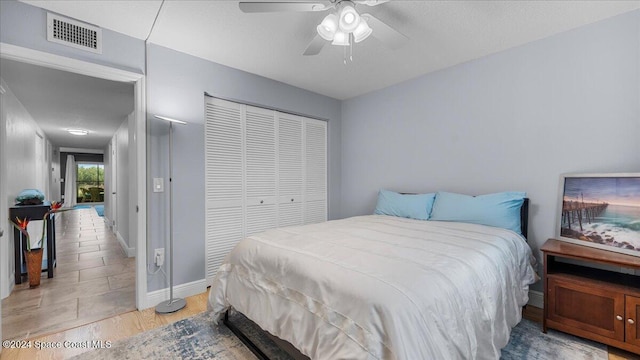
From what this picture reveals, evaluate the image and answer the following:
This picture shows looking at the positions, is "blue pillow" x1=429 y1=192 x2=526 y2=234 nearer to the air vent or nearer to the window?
the air vent

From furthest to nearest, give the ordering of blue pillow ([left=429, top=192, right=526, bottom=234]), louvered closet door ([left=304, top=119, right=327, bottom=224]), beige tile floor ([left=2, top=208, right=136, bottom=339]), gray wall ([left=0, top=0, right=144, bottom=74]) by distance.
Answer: louvered closet door ([left=304, top=119, right=327, bottom=224])
blue pillow ([left=429, top=192, right=526, bottom=234])
beige tile floor ([left=2, top=208, right=136, bottom=339])
gray wall ([left=0, top=0, right=144, bottom=74])

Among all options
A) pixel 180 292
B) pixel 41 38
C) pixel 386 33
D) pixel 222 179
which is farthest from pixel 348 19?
pixel 180 292

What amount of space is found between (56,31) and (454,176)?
3.80 meters

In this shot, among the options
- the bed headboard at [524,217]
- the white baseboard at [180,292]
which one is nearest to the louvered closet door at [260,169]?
the white baseboard at [180,292]

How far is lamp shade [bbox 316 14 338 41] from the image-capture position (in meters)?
1.76

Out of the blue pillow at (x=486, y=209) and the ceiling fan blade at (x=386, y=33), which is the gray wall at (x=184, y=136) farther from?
the blue pillow at (x=486, y=209)

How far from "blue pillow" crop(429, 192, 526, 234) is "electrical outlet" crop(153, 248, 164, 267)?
2715 mm

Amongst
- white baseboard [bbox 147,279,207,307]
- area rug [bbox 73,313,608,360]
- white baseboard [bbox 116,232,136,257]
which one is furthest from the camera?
white baseboard [bbox 116,232,136,257]

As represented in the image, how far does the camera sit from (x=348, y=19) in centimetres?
172

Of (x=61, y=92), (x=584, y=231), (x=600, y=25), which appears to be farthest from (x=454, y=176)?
(x=61, y=92)

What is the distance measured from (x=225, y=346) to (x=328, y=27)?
229cm

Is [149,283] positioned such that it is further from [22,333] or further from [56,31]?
[56,31]

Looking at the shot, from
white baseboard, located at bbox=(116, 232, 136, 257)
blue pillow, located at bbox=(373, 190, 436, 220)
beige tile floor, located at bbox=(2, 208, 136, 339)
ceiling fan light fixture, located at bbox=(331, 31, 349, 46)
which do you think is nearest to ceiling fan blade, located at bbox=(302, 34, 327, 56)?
ceiling fan light fixture, located at bbox=(331, 31, 349, 46)

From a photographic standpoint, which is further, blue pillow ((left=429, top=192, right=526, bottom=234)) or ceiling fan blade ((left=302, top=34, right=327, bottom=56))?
blue pillow ((left=429, top=192, right=526, bottom=234))
